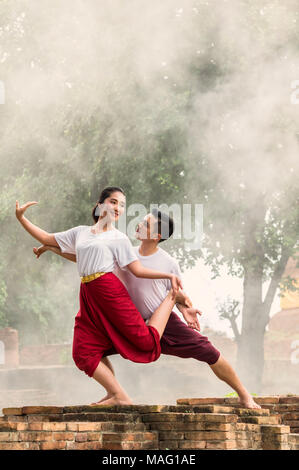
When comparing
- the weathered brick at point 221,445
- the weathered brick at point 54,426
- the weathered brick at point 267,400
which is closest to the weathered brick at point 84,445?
the weathered brick at point 54,426

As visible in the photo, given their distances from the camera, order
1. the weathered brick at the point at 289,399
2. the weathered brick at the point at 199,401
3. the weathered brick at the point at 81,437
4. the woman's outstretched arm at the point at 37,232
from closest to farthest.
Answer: the weathered brick at the point at 81,437
the woman's outstretched arm at the point at 37,232
the weathered brick at the point at 199,401
the weathered brick at the point at 289,399

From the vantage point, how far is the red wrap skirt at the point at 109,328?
5.00 meters

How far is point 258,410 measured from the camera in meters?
5.42

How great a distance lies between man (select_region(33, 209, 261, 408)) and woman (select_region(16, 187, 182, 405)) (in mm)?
119

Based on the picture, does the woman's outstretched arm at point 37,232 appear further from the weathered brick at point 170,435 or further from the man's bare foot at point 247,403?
the man's bare foot at point 247,403

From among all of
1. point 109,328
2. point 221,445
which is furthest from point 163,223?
point 221,445

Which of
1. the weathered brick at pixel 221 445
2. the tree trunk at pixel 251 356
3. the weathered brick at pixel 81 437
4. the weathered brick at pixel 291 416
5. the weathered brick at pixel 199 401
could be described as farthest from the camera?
the tree trunk at pixel 251 356

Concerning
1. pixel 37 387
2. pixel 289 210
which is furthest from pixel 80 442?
pixel 37 387

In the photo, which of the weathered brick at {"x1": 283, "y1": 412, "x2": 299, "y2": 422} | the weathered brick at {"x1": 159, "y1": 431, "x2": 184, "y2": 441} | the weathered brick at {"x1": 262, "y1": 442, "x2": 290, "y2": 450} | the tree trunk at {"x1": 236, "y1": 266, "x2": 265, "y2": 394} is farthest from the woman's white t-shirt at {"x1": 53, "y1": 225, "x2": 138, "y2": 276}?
the tree trunk at {"x1": 236, "y1": 266, "x2": 265, "y2": 394}

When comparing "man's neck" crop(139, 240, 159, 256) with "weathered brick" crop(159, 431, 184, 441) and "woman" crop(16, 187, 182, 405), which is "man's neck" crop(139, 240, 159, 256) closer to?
"woman" crop(16, 187, 182, 405)

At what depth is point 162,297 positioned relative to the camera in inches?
208

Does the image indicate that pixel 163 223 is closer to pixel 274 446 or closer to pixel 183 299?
pixel 183 299

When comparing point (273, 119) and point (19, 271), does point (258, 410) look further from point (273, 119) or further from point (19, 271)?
point (19, 271)

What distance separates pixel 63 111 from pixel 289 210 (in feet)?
17.4
